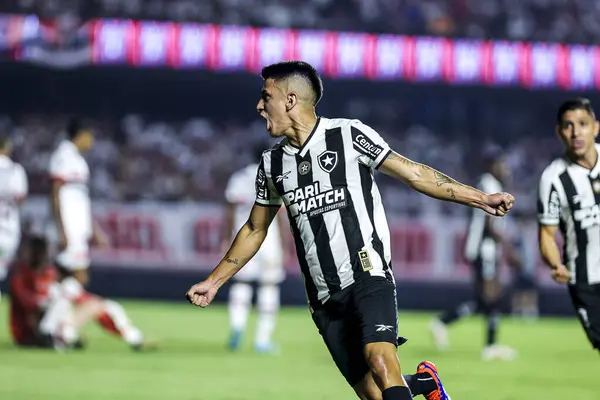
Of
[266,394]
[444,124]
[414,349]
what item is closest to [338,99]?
[444,124]

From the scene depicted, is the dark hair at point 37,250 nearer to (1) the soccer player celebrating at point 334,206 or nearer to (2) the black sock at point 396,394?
(1) the soccer player celebrating at point 334,206

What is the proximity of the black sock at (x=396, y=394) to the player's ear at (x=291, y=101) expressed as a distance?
1.51 m

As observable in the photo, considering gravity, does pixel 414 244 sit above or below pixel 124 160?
below

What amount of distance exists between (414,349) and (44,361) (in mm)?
4492

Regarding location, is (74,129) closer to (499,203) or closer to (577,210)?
(577,210)

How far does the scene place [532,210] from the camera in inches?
867

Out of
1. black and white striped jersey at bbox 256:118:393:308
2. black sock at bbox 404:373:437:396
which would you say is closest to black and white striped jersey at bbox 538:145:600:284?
black sock at bbox 404:373:437:396

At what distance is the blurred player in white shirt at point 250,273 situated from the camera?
13109mm

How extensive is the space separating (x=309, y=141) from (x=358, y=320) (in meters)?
0.95

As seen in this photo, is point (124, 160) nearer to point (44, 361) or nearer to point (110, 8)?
point (110, 8)

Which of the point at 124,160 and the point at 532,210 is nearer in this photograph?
the point at 532,210

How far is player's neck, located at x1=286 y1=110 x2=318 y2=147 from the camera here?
233 inches

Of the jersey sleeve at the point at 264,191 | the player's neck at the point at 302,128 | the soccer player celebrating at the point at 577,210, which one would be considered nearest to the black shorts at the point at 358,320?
the jersey sleeve at the point at 264,191

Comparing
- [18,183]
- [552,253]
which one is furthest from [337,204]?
[18,183]
